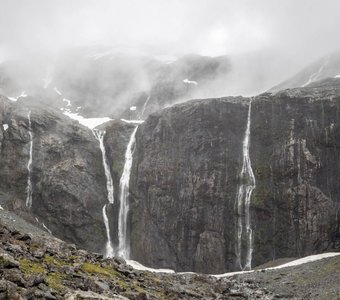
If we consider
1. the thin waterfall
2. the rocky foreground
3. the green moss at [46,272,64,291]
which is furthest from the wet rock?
the thin waterfall

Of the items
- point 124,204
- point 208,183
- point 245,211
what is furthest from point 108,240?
point 245,211

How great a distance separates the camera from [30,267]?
2714 cm

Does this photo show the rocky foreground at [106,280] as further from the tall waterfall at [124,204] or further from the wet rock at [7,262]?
the tall waterfall at [124,204]

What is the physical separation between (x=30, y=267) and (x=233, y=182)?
52.7 m

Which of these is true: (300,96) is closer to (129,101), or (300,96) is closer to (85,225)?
(85,225)

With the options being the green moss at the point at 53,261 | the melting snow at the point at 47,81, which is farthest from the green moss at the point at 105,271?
the melting snow at the point at 47,81

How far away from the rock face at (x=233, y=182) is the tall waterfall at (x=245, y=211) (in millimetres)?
700

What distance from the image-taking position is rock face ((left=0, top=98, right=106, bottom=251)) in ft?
266

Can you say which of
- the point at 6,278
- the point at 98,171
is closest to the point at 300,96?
the point at 98,171

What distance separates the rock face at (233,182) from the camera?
234ft

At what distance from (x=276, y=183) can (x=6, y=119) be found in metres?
55.0

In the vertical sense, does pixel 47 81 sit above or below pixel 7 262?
above

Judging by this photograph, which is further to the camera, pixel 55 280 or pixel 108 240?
pixel 108 240

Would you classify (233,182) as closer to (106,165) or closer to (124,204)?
(124,204)
